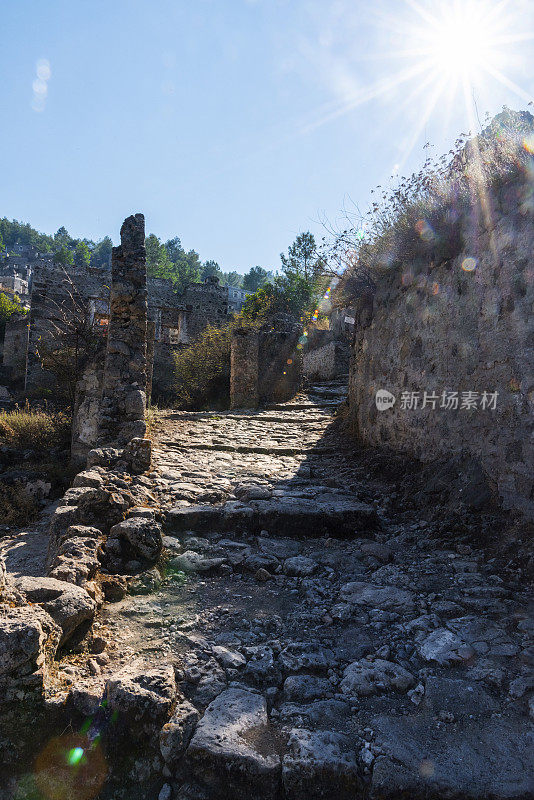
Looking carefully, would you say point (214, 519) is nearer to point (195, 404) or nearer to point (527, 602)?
point (527, 602)

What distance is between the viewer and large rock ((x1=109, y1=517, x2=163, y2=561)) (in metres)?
3.41

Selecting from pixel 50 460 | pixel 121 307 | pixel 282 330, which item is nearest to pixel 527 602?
pixel 121 307

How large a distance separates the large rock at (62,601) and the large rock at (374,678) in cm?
131

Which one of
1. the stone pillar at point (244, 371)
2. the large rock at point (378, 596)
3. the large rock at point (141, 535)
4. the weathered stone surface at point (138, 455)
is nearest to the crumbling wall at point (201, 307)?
the stone pillar at point (244, 371)

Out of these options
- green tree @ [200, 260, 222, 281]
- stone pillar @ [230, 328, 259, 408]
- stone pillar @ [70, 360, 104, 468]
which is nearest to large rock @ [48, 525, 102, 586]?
stone pillar @ [70, 360, 104, 468]

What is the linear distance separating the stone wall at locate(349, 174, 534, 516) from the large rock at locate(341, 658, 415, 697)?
63.2 inches

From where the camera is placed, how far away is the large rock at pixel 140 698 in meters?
1.90

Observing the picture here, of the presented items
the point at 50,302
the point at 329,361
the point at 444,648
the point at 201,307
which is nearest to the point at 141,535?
the point at 444,648

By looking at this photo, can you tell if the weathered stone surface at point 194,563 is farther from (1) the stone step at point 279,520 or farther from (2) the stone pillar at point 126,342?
(2) the stone pillar at point 126,342

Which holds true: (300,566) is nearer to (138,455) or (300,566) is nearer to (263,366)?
(138,455)

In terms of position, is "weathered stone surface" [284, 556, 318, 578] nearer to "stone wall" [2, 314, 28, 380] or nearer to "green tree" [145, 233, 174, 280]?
"stone wall" [2, 314, 28, 380]

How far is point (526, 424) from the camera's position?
132 inches

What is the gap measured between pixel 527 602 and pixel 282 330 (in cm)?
1068

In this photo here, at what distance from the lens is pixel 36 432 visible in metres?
10.1
